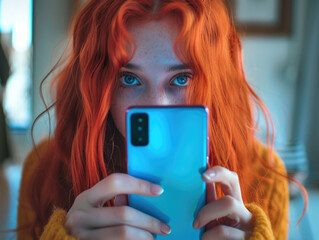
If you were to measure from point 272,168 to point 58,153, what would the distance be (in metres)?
0.44

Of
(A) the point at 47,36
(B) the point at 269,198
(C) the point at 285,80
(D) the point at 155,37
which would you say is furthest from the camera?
(C) the point at 285,80

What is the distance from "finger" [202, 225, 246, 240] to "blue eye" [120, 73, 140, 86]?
0.72 ft

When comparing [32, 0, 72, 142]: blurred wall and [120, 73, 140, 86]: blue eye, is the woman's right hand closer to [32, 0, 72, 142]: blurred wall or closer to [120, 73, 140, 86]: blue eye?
[120, 73, 140, 86]: blue eye

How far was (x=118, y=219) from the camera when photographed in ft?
1.06

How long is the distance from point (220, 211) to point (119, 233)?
0.11 m

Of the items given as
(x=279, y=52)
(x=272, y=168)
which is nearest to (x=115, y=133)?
(x=272, y=168)

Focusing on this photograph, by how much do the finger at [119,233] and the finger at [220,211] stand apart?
60 millimetres

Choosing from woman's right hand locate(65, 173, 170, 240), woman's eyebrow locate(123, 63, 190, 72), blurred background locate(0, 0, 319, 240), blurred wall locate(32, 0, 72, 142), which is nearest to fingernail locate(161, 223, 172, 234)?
woman's right hand locate(65, 173, 170, 240)

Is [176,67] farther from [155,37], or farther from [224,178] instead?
[224,178]

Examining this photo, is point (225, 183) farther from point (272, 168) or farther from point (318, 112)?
point (318, 112)

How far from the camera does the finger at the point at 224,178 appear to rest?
315mm

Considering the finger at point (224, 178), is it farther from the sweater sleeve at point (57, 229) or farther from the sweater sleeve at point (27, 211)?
the sweater sleeve at point (27, 211)

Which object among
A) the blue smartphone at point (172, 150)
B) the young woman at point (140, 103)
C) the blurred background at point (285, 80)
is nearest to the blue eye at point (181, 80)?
the young woman at point (140, 103)

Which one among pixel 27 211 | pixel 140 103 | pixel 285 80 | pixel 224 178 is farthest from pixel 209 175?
pixel 285 80
